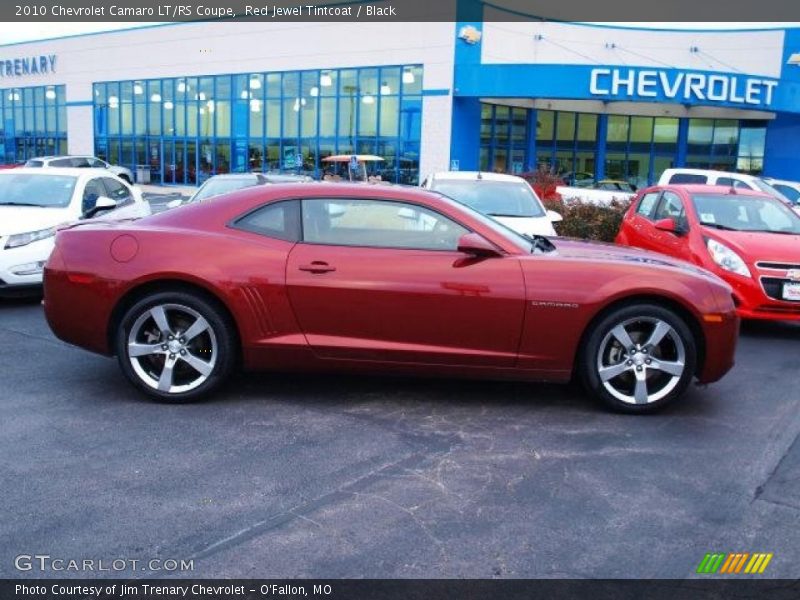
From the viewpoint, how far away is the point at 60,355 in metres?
6.26

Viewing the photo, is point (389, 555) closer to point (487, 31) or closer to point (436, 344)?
point (436, 344)

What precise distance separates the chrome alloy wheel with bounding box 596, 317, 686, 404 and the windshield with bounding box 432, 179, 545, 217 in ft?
15.6

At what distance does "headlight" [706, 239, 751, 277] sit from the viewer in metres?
7.43

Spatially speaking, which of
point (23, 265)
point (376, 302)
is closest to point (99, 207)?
point (23, 265)

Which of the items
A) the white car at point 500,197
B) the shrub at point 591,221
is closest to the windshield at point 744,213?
the white car at point 500,197

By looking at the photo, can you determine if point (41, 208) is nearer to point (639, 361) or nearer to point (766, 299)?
point (639, 361)

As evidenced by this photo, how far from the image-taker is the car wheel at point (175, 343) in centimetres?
497

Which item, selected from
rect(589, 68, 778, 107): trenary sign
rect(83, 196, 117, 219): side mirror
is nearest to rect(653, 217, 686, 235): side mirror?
rect(83, 196, 117, 219): side mirror

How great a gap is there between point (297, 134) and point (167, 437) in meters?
28.8

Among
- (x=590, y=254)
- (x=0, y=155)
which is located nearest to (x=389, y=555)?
(x=590, y=254)

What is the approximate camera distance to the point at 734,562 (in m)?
Result: 3.18
